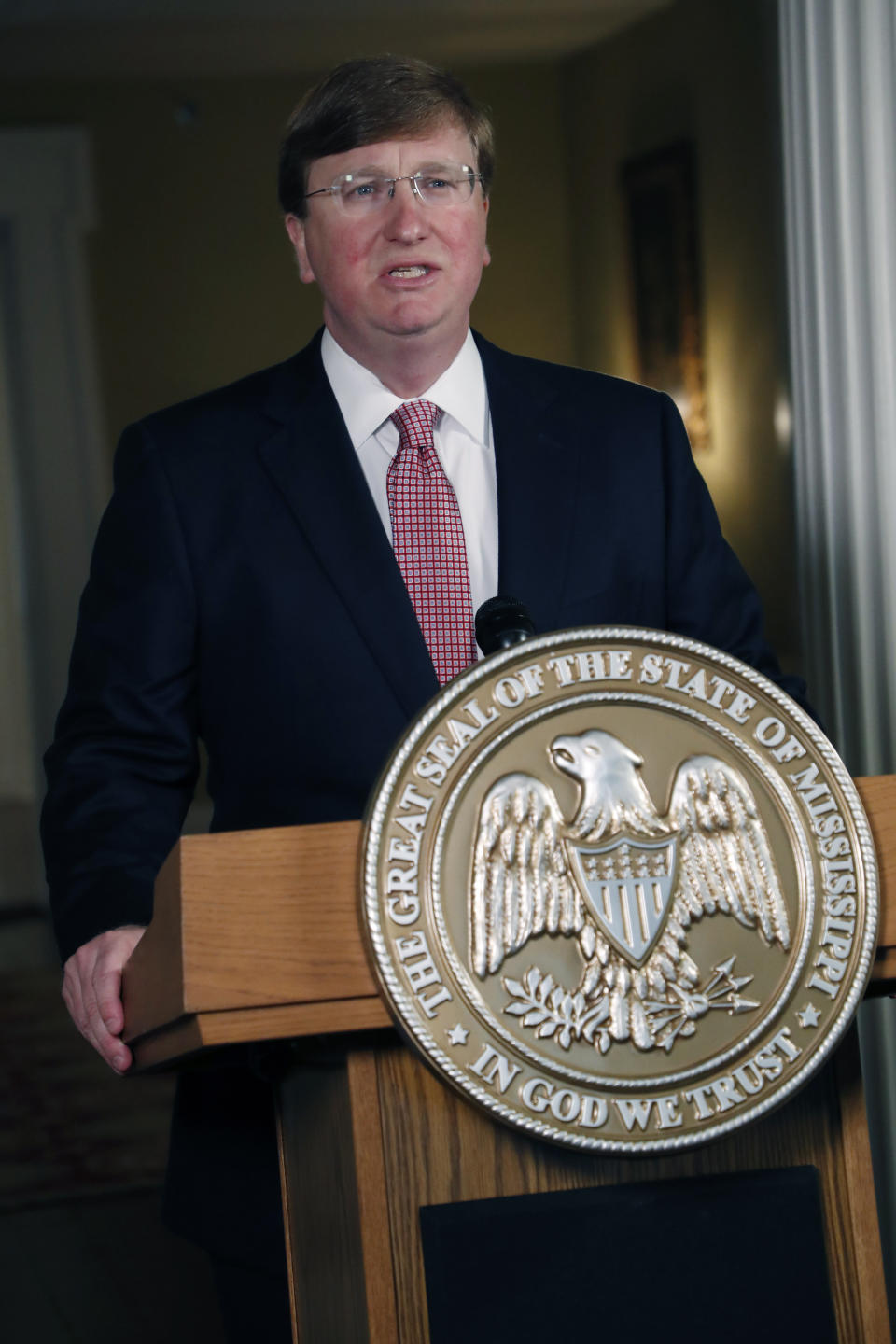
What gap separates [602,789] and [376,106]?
28.2 inches

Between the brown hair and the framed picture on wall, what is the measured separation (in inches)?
176

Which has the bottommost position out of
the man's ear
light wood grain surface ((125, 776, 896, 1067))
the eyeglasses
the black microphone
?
light wood grain surface ((125, 776, 896, 1067))

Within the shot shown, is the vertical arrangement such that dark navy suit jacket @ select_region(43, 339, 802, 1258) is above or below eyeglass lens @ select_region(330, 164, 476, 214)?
below

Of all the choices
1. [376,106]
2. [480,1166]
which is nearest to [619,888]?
[480,1166]

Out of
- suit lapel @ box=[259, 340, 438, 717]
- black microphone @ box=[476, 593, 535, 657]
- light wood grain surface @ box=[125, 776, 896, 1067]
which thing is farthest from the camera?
suit lapel @ box=[259, 340, 438, 717]

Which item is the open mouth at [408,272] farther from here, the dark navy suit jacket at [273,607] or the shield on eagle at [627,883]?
the shield on eagle at [627,883]

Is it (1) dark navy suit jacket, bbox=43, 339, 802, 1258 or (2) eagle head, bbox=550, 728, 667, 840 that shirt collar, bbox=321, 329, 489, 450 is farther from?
(2) eagle head, bbox=550, 728, 667, 840

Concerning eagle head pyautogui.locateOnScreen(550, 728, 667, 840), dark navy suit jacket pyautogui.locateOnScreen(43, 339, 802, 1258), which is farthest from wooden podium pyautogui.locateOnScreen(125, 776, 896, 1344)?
dark navy suit jacket pyautogui.locateOnScreen(43, 339, 802, 1258)

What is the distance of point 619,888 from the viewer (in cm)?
89

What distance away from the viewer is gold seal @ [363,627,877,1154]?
33.8 inches

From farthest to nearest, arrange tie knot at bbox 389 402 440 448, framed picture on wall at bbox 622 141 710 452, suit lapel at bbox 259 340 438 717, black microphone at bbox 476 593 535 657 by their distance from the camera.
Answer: framed picture on wall at bbox 622 141 710 452, tie knot at bbox 389 402 440 448, suit lapel at bbox 259 340 438 717, black microphone at bbox 476 593 535 657

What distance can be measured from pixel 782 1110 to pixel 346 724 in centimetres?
46

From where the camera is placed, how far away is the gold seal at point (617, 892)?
0.86 m

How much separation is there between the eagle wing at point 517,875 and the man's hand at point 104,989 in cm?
27
